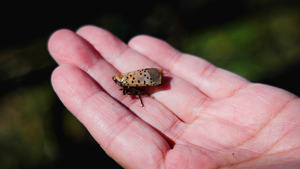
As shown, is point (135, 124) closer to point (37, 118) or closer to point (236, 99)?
point (236, 99)

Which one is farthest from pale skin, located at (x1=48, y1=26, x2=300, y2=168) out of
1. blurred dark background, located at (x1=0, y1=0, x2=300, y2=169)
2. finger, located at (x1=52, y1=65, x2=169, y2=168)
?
blurred dark background, located at (x1=0, y1=0, x2=300, y2=169)

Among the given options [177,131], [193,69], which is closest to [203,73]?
[193,69]

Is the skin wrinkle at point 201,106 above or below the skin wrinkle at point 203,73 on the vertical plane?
below

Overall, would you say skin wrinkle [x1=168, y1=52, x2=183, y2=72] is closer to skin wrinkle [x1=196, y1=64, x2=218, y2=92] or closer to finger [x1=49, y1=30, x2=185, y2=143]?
skin wrinkle [x1=196, y1=64, x2=218, y2=92]

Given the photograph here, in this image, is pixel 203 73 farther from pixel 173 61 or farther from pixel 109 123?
pixel 109 123

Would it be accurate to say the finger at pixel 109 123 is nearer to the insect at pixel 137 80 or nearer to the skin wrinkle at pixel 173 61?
the insect at pixel 137 80

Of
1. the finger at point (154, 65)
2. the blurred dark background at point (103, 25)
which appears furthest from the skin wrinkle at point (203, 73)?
the blurred dark background at point (103, 25)
